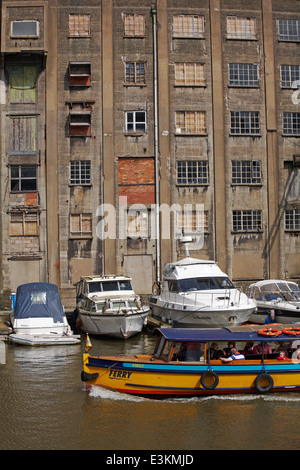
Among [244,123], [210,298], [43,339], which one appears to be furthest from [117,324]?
[244,123]

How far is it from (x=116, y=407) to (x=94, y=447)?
2.86m

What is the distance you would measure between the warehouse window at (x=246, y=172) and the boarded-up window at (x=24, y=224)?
13512mm

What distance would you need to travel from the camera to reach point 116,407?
1550 centimetres

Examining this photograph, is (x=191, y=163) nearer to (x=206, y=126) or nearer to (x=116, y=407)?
(x=206, y=126)

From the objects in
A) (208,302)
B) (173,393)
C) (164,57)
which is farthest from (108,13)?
(173,393)

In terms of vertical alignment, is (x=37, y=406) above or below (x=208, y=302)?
below

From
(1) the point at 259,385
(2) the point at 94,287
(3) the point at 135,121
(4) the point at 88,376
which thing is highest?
(3) the point at 135,121

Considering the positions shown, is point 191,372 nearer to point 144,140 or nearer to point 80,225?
point 80,225

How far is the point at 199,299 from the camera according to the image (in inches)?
1083

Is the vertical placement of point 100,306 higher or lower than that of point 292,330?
lower

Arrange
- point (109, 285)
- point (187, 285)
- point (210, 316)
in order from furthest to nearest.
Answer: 1. point (109, 285)
2. point (187, 285)
3. point (210, 316)

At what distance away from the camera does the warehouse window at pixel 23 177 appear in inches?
1462

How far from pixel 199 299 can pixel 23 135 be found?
17.4 metres
